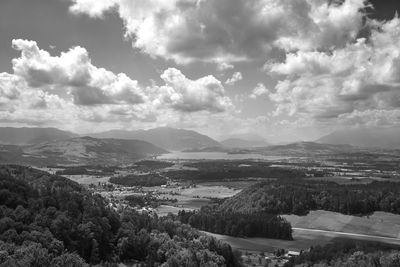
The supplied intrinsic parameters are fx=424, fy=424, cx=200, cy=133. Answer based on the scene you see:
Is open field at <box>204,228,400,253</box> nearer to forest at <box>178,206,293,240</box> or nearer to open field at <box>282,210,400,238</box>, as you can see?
forest at <box>178,206,293,240</box>

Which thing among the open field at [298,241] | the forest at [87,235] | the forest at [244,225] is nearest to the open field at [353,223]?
the open field at [298,241]

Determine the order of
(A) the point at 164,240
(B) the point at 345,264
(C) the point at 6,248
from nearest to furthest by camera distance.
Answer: (C) the point at 6,248 → (B) the point at 345,264 → (A) the point at 164,240

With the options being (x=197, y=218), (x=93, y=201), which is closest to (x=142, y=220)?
(x=93, y=201)

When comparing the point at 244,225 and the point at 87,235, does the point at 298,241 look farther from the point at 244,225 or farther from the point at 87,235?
the point at 87,235

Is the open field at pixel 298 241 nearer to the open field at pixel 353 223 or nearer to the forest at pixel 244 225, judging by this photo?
the forest at pixel 244 225

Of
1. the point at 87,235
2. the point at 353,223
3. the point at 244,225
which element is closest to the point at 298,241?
the point at 244,225

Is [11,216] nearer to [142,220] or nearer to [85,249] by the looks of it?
[85,249]
